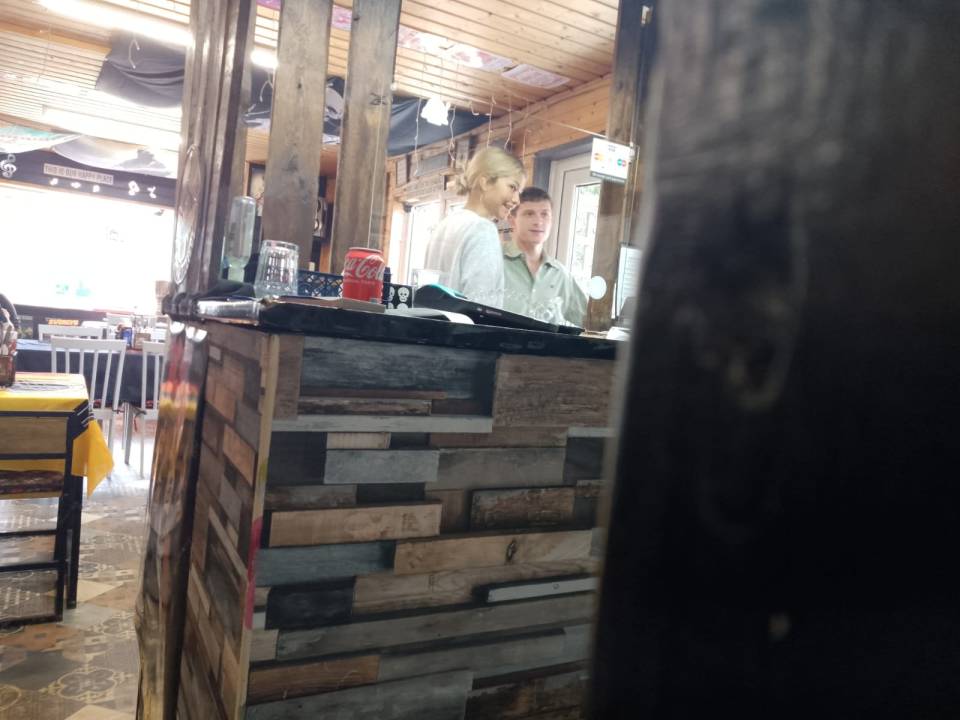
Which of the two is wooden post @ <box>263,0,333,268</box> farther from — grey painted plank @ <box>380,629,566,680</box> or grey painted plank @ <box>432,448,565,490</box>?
grey painted plank @ <box>380,629,566,680</box>

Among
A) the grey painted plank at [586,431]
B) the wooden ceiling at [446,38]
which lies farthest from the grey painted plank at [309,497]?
the wooden ceiling at [446,38]

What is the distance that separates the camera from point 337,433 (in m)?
1.05

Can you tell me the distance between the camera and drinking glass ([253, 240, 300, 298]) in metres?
1.78

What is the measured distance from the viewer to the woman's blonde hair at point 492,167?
106 inches

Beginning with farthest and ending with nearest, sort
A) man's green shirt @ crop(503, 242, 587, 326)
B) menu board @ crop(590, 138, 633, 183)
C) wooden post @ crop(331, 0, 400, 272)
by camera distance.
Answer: man's green shirt @ crop(503, 242, 587, 326)
menu board @ crop(590, 138, 633, 183)
wooden post @ crop(331, 0, 400, 272)

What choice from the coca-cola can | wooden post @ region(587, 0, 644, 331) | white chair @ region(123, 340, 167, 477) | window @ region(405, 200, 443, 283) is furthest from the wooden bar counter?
window @ region(405, 200, 443, 283)

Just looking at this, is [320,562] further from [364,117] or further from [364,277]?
[364,117]

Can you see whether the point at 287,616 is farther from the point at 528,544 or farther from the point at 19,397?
the point at 19,397

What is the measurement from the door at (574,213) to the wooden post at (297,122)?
2.89 metres

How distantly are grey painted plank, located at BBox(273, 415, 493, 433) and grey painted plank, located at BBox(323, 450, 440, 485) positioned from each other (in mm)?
38

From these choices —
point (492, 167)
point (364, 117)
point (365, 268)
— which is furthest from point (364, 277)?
point (492, 167)

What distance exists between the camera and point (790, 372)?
165 mm

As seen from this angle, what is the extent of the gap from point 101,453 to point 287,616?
2.27 metres

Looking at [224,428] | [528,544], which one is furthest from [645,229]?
→ [224,428]
